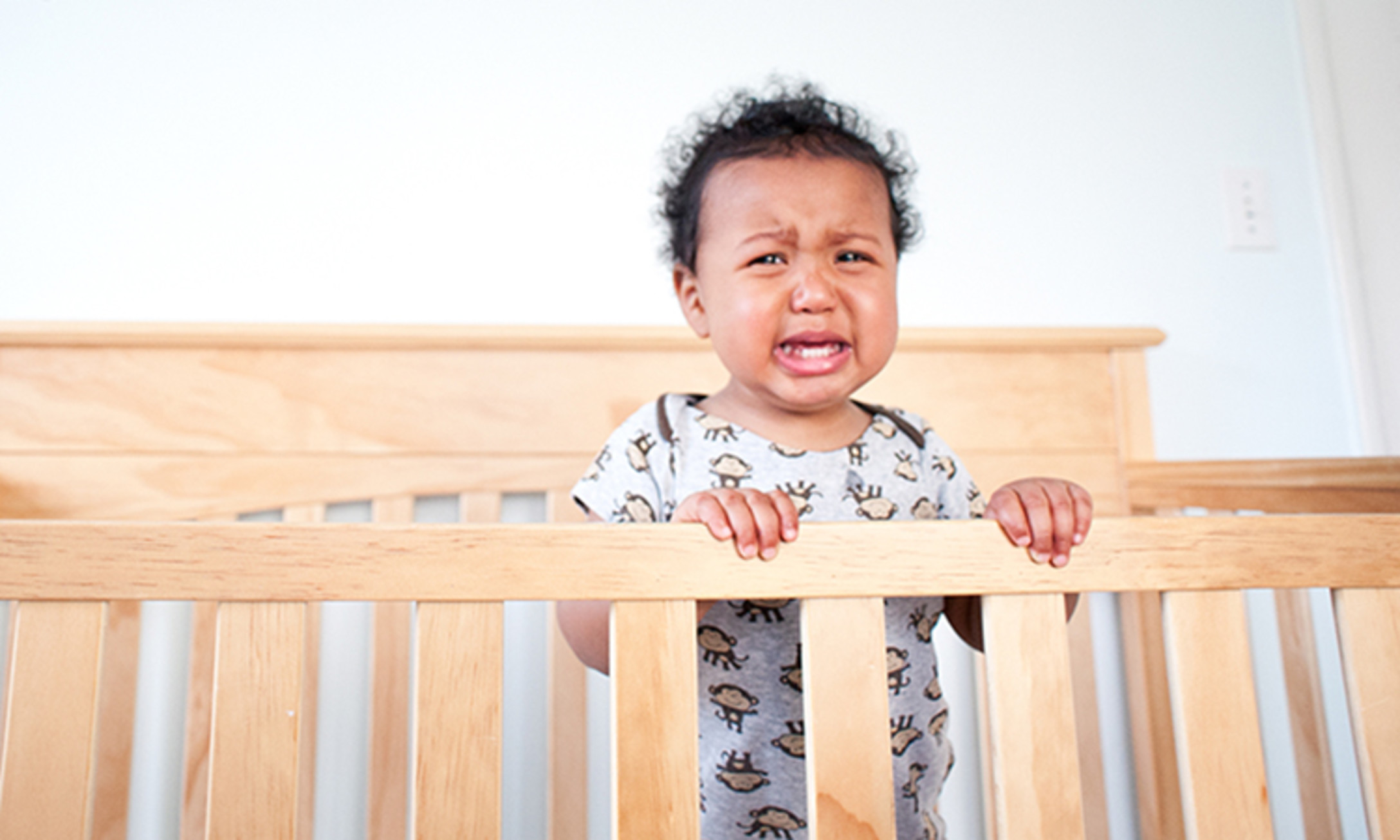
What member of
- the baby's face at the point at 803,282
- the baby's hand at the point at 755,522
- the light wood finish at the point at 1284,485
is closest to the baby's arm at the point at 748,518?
the baby's hand at the point at 755,522

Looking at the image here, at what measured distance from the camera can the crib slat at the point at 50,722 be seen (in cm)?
42

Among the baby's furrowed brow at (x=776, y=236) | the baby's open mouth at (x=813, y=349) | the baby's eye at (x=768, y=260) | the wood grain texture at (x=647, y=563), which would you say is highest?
the baby's furrowed brow at (x=776, y=236)

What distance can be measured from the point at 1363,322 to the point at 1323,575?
36.8 inches

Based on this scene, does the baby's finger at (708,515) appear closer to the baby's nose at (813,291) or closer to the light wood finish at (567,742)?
the baby's nose at (813,291)

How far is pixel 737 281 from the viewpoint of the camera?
0.69 metres

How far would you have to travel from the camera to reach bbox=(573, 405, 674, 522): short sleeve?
0.70 m

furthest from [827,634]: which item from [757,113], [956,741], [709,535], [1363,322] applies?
[1363,322]

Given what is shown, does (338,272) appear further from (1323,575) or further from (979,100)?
(1323,575)

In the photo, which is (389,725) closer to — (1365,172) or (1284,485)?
(1284,485)

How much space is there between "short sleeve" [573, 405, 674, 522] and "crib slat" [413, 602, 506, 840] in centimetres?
25

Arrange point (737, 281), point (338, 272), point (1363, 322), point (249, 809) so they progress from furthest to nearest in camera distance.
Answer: point (1363, 322) < point (338, 272) < point (737, 281) < point (249, 809)

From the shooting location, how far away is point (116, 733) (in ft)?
3.10

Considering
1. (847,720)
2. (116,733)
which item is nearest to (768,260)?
(847,720)

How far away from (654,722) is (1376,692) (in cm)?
38
